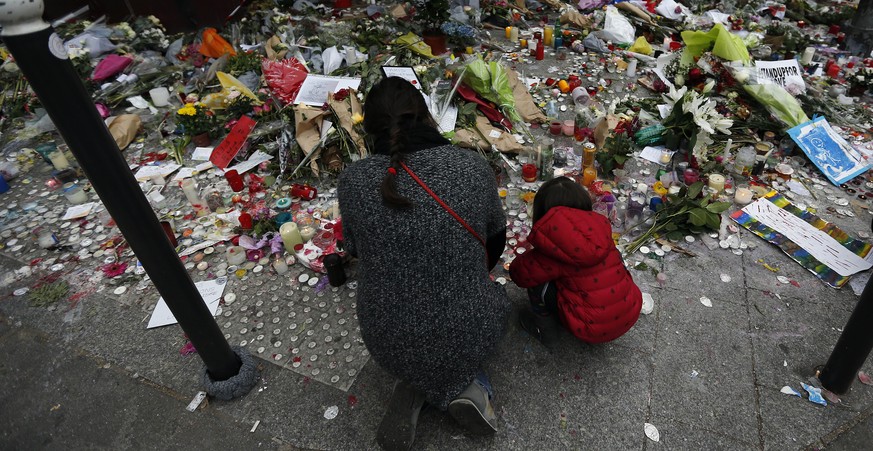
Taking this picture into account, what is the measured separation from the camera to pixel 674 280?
2.96 m

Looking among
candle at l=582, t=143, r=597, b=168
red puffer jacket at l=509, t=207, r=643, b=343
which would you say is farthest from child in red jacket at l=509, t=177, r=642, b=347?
candle at l=582, t=143, r=597, b=168

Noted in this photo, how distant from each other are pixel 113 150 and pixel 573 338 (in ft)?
7.78

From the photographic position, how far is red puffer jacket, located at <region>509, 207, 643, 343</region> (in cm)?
216

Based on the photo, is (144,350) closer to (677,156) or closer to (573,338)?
(573,338)

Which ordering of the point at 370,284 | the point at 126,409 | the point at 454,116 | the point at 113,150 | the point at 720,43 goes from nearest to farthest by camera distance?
1. the point at 113,150
2. the point at 370,284
3. the point at 126,409
4. the point at 454,116
5. the point at 720,43

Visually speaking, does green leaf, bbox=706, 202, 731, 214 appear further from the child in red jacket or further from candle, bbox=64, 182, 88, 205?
candle, bbox=64, 182, 88, 205

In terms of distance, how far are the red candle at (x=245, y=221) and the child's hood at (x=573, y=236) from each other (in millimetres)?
2314

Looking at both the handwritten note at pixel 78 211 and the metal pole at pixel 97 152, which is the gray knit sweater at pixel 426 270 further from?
the handwritten note at pixel 78 211

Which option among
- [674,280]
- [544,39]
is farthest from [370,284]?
[544,39]

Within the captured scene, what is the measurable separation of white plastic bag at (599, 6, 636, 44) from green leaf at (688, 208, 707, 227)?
12.4ft

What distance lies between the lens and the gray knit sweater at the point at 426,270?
5.99 ft

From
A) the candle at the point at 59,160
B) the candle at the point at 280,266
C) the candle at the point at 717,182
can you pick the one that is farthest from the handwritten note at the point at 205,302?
the candle at the point at 717,182

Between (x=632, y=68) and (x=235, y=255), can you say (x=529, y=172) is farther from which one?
(x=632, y=68)

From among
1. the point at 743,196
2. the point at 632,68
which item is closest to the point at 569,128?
the point at 743,196
